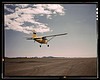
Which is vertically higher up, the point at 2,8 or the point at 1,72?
the point at 2,8

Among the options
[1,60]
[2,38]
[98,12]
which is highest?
[98,12]

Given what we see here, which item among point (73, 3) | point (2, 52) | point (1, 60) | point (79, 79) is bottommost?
point (79, 79)

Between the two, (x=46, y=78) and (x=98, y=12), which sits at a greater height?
(x=98, y=12)

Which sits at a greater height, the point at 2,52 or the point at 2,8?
the point at 2,8

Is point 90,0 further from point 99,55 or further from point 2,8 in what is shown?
point 2,8

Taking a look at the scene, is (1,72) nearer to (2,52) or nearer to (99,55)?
(2,52)

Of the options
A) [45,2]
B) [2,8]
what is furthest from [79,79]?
[2,8]

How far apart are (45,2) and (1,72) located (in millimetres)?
5202

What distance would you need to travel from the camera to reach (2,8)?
7180 mm

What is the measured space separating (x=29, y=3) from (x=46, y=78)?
4879 mm

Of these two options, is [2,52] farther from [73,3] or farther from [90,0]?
[90,0]

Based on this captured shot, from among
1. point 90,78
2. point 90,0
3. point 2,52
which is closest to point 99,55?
point 90,78

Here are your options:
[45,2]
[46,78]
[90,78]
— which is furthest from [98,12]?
[46,78]

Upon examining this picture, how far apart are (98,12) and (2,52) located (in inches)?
254
